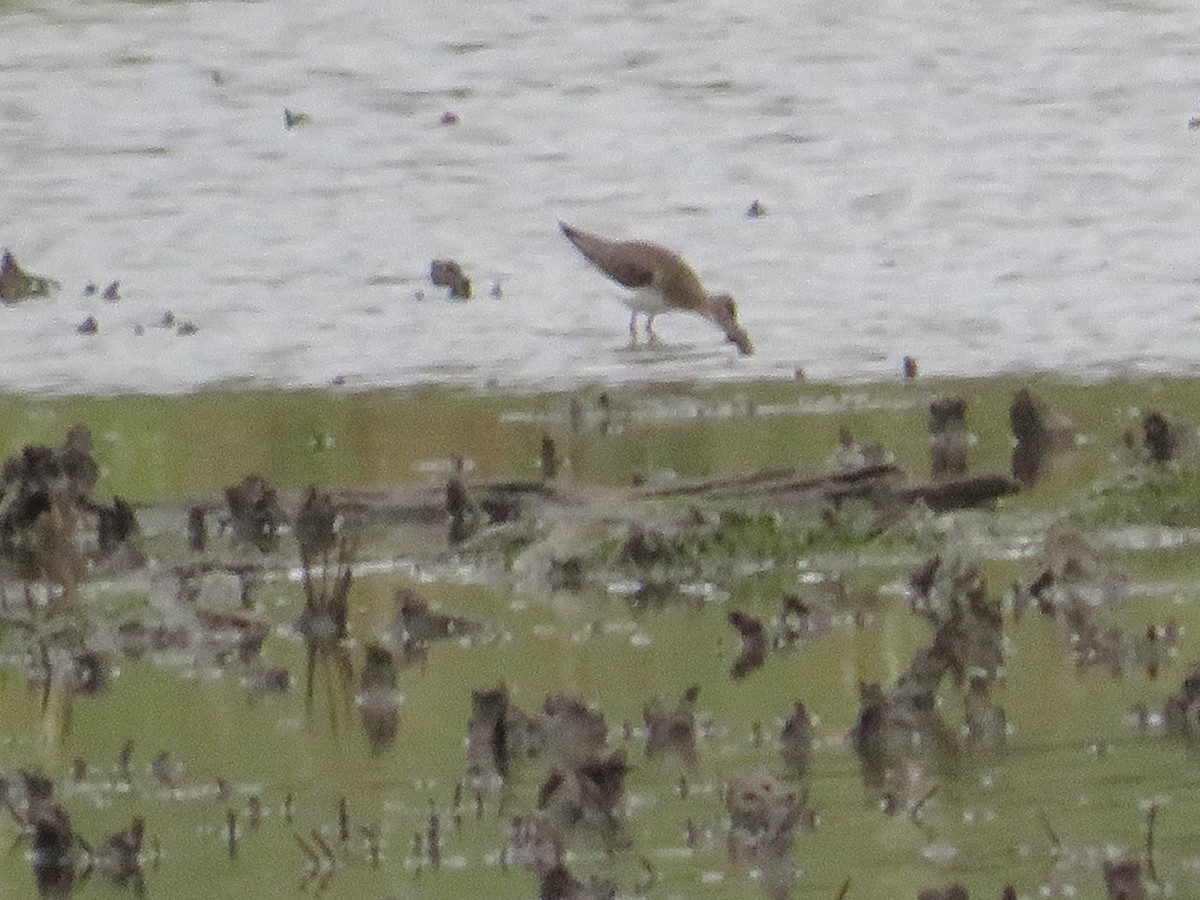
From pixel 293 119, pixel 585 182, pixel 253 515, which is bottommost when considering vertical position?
pixel 253 515

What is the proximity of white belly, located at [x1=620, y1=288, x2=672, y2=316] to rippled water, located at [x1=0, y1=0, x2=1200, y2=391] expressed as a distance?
6.4 inches

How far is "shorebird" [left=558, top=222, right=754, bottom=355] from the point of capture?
12.8m

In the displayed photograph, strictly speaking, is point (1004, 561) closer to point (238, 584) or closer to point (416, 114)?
point (238, 584)

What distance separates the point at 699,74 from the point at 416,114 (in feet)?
4.49

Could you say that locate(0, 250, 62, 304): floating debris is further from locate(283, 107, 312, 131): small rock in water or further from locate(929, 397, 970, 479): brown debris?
locate(929, 397, 970, 479): brown debris

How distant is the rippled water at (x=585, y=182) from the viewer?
42.9 ft

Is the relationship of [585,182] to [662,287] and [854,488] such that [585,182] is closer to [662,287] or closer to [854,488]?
[662,287]

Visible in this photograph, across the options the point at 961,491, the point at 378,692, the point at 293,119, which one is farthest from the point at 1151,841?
the point at 293,119

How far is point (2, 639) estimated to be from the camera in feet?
25.8

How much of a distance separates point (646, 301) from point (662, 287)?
117 millimetres

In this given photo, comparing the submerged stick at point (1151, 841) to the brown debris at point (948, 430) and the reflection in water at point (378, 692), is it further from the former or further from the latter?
the brown debris at point (948, 430)

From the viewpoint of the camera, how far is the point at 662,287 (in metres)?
12.9

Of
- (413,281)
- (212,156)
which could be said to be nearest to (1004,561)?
(413,281)

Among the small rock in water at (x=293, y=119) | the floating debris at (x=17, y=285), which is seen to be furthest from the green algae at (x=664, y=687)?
the small rock in water at (x=293, y=119)
